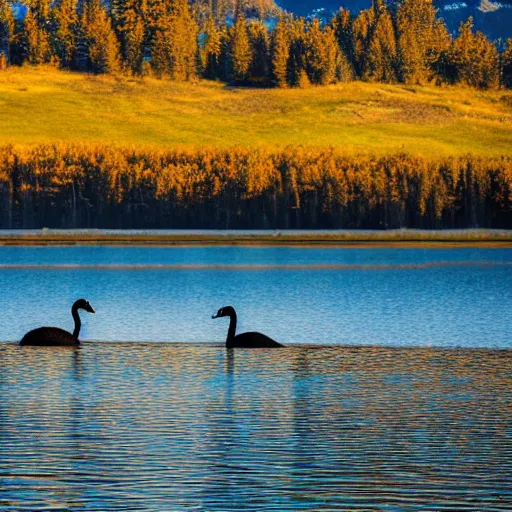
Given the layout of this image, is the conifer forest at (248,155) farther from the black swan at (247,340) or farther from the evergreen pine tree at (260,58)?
the black swan at (247,340)

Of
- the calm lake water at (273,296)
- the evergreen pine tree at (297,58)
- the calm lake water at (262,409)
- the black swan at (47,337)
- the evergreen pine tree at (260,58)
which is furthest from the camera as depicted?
the evergreen pine tree at (297,58)

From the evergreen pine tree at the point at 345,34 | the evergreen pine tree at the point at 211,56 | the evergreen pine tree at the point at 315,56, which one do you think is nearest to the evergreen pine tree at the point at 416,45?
the evergreen pine tree at the point at 345,34

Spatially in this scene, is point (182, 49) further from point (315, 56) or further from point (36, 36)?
point (36, 36)

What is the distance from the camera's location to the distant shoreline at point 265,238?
6775cm

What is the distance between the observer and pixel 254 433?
→ 1144 centimetres

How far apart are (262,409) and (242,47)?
268 ft

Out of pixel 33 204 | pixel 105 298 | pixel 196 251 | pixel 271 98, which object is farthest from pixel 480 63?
pixel 105 298

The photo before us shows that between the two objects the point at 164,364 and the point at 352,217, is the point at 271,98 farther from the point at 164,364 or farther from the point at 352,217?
the point at 164,364

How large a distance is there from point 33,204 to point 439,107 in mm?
29442

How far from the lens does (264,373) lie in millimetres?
15703

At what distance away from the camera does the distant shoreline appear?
67.8m

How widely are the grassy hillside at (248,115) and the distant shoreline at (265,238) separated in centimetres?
1163

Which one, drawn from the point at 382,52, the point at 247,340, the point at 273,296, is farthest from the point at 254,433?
the point at 382,52

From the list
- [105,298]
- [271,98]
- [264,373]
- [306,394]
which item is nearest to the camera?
[306,394]
